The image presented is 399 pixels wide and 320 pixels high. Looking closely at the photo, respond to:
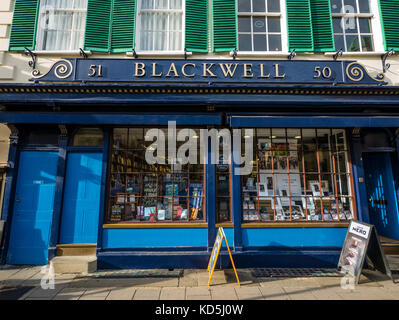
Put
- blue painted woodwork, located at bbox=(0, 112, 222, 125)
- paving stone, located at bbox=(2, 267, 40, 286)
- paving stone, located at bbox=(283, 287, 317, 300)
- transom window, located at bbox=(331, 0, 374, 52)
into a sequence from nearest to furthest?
paving stone, located at bbox=(283, 287, 317, 300), paving stone, located at bbox=(2, 267, 40, 286), blue painted woodwork, located at bbox=(0, 112, 222, 125), transom window, located at bbox=(331, 0, 374, 52)

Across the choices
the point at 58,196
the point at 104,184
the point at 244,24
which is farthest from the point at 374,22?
the point at 58,196

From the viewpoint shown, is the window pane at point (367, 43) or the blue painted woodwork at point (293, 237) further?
the window pane at point (367, 43)

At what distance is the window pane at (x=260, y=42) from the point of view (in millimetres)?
6062

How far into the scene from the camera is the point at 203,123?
5219 millimetres

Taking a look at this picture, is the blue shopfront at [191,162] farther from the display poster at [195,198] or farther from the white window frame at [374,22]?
the white window frame at [374,22]

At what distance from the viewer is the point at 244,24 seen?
6.16 metres

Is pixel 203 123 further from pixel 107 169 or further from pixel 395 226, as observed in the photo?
pixel 395 226

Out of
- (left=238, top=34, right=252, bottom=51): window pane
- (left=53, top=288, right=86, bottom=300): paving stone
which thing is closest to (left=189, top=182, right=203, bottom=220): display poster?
(left=53, top=288, right=86, bottom=300): paving stone

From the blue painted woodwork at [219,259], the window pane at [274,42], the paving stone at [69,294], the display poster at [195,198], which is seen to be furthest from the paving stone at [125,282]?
the window pane at [274,42]

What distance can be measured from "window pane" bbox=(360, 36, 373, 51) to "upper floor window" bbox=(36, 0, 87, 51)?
295 inches

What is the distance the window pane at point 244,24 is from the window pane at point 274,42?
0.65m

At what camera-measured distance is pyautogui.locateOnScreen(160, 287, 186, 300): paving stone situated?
387cm

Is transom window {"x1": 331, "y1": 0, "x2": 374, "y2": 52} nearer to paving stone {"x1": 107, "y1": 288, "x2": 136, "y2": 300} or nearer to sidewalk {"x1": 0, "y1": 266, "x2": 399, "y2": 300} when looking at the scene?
sidewalk {"x1": 0, "y1": 266, "x2": 399, "y2": 300}

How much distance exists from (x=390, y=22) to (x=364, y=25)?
1.89ft
